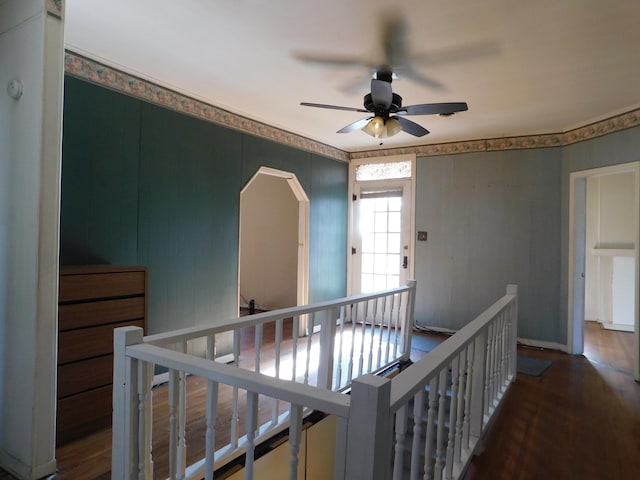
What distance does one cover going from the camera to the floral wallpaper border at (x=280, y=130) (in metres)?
2.74

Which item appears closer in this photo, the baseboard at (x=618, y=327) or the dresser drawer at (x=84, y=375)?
the dresser drawer at (x=84, y=375)

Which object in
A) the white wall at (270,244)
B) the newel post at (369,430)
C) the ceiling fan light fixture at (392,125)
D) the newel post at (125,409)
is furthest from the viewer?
the white wall at (270,244)

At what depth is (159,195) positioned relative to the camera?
3.15 meters

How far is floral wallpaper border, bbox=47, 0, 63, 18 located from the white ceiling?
22cm

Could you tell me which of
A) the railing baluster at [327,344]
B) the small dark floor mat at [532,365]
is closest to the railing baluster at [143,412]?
the railing baluster at [327,344]

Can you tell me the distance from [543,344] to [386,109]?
3.42 meters

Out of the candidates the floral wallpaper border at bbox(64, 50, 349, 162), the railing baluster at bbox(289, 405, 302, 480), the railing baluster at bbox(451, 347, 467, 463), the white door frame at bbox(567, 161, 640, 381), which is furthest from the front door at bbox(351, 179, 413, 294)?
the railing baluster at bbox(289, 405, 302, 480)

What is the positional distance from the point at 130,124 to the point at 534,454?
11.6ft

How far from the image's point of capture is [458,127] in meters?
4.30

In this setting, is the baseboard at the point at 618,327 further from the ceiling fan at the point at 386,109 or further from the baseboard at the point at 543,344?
the ceiling fan at the point at 386,109

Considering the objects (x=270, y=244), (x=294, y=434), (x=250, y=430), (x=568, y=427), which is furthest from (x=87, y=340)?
(x=270, y=244)

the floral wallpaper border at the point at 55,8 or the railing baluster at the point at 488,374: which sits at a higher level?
the floral wallpaper border at the point at 55,8

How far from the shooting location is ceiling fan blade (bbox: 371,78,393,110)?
2.58 meters

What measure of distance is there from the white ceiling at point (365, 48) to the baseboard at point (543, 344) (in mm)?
2490
